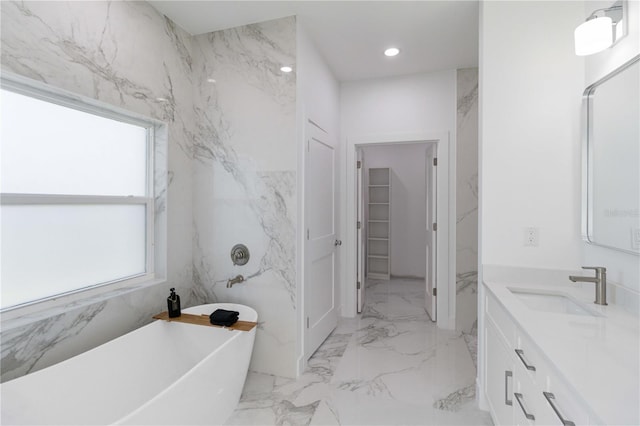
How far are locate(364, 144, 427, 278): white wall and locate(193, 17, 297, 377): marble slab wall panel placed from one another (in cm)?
345

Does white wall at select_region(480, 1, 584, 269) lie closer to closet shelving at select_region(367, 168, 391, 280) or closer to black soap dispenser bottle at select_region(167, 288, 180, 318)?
black soap dispenser bottle at select_region(167, 288, 180, 318)

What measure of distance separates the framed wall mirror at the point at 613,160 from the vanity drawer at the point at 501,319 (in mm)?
634

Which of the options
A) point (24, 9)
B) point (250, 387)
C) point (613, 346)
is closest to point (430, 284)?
point (250, 387)

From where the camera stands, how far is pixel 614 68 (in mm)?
1618

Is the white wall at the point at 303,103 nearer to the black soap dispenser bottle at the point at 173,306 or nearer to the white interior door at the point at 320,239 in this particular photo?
the white interior door at the point at 320,239

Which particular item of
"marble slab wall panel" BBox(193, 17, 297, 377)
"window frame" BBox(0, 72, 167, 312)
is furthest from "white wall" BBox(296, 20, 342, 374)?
"window frame" BBox(0, 72, 167, 312)

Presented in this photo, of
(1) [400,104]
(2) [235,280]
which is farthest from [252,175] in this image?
(1) [400,104]

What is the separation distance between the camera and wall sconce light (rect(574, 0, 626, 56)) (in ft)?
5.11

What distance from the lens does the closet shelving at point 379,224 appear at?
227 inches

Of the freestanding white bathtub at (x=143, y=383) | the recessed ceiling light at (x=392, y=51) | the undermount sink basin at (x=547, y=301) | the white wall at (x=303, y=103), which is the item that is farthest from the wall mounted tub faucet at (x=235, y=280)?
the recessed ceiling light at (x=392, y=51)

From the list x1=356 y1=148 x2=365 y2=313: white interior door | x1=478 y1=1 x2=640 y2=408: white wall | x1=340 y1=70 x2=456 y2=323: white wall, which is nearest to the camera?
x1=478 y1=1 x2=640 y2=408: white wall

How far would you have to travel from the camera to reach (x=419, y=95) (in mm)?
3461

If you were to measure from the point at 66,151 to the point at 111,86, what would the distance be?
1.65 feet

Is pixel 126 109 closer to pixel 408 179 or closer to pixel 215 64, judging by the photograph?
pixel 215 64
